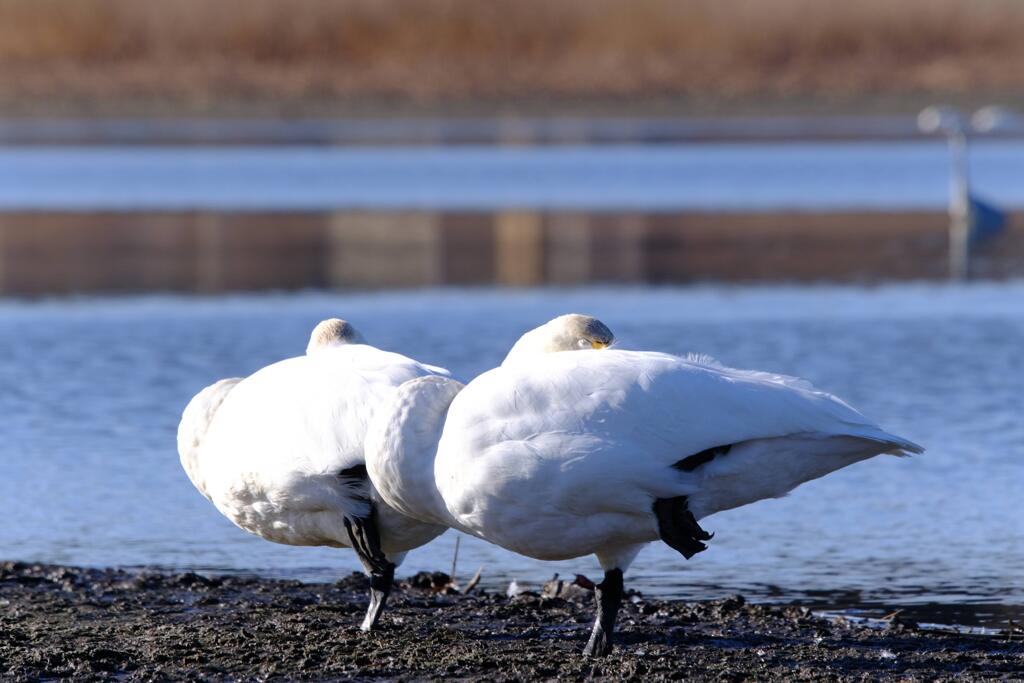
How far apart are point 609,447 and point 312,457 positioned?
3.68 feet

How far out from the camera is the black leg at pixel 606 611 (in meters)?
5.66

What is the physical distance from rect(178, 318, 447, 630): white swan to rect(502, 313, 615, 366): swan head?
14.4 inches

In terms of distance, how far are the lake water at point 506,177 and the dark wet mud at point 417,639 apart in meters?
16.5

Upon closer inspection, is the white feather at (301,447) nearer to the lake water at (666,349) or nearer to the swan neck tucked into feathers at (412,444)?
the swan neck tucked into feathers at (412,444)

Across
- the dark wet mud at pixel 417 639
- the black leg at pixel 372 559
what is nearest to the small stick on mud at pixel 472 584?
the dark wet mud at pixel 417 639

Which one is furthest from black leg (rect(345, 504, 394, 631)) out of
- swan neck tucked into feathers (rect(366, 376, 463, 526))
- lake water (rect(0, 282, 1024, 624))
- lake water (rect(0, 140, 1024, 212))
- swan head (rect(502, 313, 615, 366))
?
lake water (rect(0, 140, 1024, 212))

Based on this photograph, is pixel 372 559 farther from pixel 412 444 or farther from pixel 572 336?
pixel 572 336

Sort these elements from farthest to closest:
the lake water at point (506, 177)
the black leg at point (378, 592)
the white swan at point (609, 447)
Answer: the lake water at point (506, 177)
the black leg at point (378, 592)
the white swan at point (609, 447)

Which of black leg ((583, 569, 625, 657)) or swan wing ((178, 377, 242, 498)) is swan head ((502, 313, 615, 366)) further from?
swan wing ((178, 377, 242, 498))

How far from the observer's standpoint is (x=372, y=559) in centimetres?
603

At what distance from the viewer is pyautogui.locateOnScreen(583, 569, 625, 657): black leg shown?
5.66 m

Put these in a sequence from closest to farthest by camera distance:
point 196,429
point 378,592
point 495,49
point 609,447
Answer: point 609,447, point 378,592, point 196,429, point 495,49

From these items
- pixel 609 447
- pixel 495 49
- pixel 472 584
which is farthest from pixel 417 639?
pixel 495 49

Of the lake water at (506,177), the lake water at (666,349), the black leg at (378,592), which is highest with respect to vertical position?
the black leg at (378,592)
